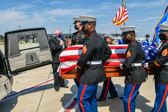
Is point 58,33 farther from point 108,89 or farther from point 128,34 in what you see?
point 128,34

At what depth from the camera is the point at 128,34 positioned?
2.43 metres

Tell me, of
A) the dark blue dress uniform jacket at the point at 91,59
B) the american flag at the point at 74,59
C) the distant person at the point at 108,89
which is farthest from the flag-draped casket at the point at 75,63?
the distant person at the point at 108,89

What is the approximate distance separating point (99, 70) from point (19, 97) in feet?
8.40

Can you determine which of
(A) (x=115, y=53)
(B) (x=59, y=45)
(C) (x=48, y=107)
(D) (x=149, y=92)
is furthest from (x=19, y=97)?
(D) (x=149, y=92)

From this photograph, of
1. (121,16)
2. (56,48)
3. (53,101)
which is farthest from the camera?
(121,16)

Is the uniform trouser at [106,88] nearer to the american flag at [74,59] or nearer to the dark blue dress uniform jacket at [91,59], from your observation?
the american flag at [74,59]

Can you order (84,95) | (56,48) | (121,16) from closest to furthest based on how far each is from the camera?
(84,95) → (56,48) → (121,16)

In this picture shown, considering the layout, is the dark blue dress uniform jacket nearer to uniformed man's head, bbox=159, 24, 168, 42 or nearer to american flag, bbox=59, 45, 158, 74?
american flag, bbox=59, 45, 158, 74

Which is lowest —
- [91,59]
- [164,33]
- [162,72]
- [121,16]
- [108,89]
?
[108,89]

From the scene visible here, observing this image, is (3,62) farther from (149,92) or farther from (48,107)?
(149,92)

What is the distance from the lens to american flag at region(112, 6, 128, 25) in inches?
277

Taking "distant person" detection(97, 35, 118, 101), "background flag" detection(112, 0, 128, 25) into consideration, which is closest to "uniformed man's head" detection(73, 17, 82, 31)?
"distant person" detection(97, 35, 118, 101)

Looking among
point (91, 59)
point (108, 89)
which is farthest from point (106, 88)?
point (91, 59)

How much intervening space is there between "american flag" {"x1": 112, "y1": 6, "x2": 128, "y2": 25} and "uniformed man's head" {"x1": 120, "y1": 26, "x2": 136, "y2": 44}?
473cm
